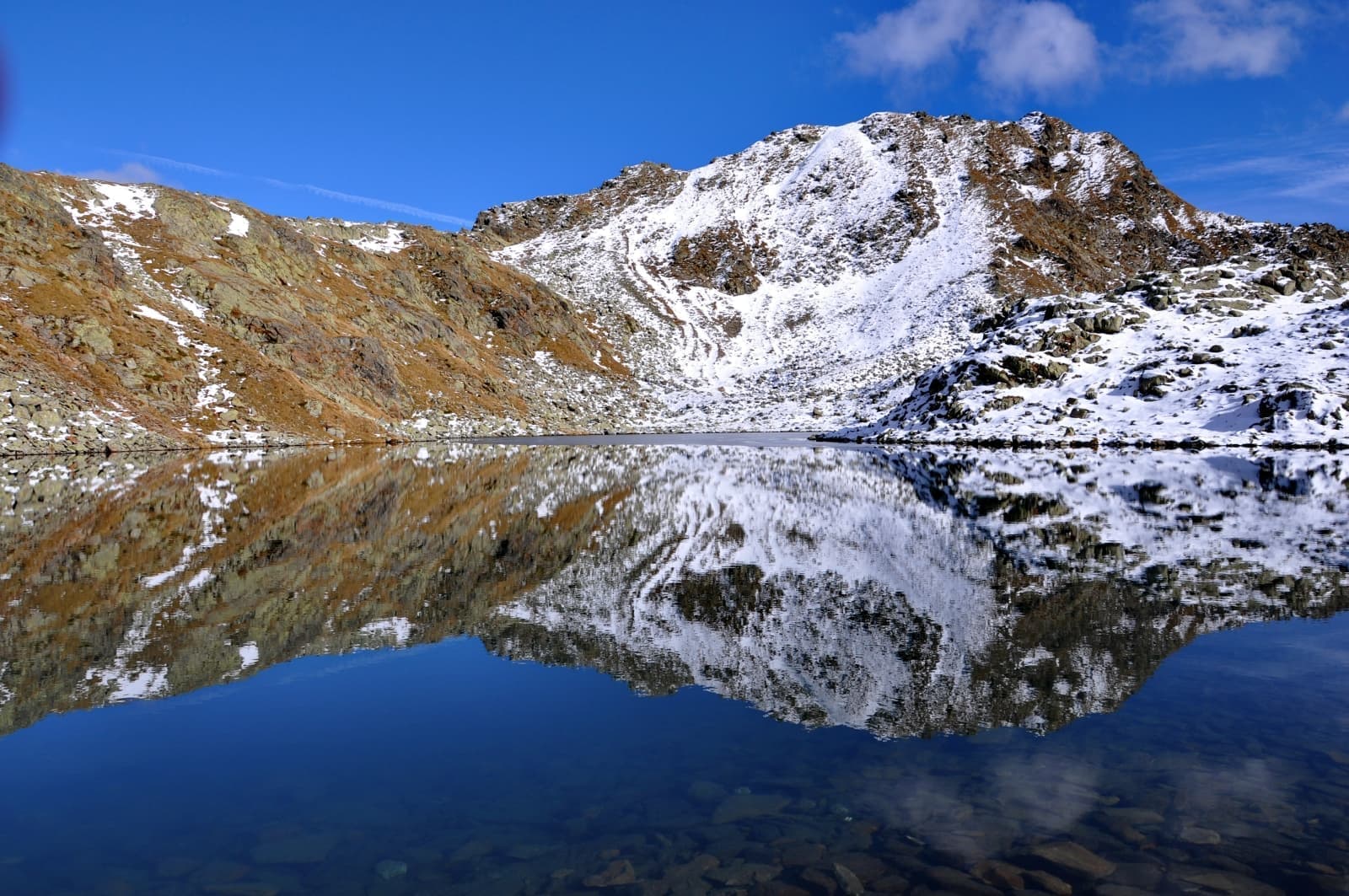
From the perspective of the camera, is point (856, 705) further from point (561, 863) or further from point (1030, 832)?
point (561, 863)

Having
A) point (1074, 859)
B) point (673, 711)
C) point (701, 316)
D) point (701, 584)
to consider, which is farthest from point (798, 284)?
point (1074, 859)

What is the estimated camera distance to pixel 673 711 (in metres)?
9.92

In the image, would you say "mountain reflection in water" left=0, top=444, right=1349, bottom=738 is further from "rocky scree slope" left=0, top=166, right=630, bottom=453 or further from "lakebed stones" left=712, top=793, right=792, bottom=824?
"rocky scree slope" left=0, top=166, right=630, bottom=453

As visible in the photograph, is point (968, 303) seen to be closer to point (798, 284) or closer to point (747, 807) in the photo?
point (798, 284)

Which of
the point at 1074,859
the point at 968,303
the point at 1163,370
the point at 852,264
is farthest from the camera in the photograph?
the point at 852,264

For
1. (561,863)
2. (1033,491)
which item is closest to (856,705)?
(561,863)

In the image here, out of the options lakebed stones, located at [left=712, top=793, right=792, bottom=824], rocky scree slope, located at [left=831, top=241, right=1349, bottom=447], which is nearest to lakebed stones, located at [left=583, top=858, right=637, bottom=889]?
lakebed stones, located at [left=712, top=793, right=792, bottom=824]

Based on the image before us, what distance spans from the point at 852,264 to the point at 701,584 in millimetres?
163755

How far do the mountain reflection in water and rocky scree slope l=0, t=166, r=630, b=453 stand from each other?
35068 mm

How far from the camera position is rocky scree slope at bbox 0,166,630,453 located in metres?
65.2

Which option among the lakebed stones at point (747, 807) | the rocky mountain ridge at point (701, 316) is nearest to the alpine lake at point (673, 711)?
the lakebed stones at point (747, 807)

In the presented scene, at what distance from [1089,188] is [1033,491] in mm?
188496

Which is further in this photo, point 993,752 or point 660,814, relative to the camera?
point 993,752

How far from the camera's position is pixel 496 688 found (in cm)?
1093
